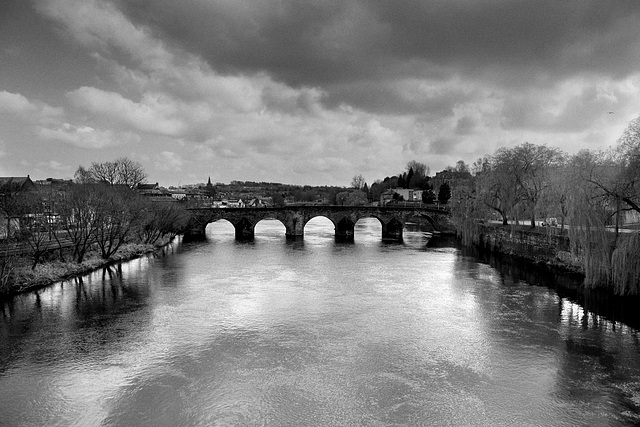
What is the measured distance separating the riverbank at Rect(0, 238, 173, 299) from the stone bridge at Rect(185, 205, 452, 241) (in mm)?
20207

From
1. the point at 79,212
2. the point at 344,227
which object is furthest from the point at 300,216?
the point at 79,212

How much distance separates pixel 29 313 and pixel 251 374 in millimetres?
12039

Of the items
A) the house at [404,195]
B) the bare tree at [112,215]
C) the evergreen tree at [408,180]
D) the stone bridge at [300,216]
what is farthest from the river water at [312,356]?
the evergreen tree at [408,180]

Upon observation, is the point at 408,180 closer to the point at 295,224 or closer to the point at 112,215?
the point at 295,224

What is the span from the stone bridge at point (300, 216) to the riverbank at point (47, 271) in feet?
66.3

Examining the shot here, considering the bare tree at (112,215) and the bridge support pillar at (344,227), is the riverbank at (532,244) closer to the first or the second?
the bridge support pillar at (344,227)

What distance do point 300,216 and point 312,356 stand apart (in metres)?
40.7

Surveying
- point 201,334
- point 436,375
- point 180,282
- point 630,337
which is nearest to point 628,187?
point 630,337

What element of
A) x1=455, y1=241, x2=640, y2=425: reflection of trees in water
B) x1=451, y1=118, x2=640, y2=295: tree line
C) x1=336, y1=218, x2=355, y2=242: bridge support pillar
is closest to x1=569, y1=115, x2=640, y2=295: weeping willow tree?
x1=451, y1=118, x2=640, y2=295: tree line

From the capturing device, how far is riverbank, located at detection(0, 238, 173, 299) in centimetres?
2262

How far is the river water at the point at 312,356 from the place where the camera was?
1089cm

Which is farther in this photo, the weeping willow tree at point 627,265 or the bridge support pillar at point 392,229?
the bridge support pillar at point 392,229

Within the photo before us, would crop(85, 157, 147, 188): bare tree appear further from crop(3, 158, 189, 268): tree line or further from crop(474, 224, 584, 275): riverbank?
crop(474, 224, 584, 275): riverbank

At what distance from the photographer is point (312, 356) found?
560 inches
